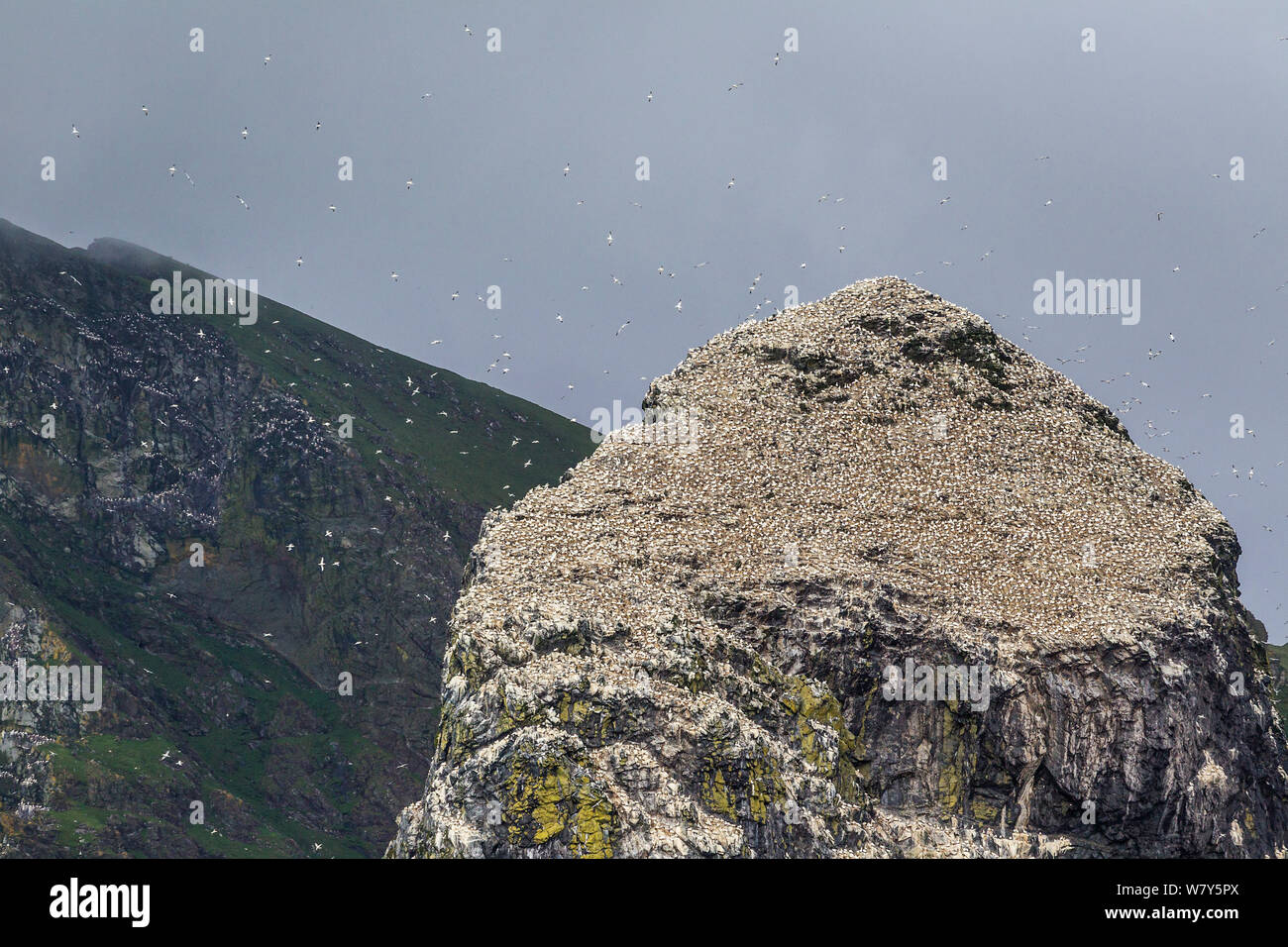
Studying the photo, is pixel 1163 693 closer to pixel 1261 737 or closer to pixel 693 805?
pixel 1261 737

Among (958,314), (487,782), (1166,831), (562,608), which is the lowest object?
(1166,831)

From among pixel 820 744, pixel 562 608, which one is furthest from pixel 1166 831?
pixel 562 608

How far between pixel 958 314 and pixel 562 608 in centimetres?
3486

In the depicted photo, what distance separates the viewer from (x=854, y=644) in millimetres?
63188

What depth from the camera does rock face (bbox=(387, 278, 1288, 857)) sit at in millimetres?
54031

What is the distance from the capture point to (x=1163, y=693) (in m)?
63.5

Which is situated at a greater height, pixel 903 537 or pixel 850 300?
pixel 850 300

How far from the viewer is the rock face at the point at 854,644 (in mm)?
54031
